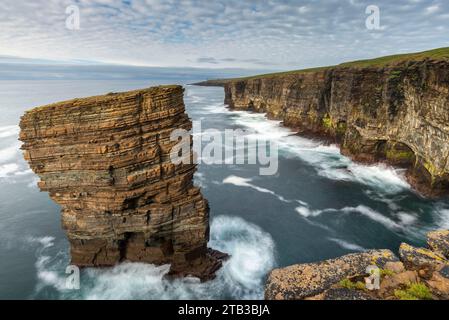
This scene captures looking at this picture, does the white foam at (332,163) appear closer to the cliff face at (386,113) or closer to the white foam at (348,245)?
the cliff face at (386,113)

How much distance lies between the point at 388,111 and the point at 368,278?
50.9 m

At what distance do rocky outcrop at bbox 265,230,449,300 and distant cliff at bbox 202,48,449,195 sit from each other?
118 feet

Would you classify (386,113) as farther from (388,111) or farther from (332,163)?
(332,163)

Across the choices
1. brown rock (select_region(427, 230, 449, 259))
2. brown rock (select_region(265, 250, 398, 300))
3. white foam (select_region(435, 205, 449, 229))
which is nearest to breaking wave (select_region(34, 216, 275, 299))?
brown rock (select_region(265, 250, 398, 300))

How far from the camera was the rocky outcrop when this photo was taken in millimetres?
9500

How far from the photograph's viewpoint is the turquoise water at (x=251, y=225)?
26.5 metres

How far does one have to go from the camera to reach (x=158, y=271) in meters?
27.3

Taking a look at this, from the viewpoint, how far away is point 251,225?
122ft

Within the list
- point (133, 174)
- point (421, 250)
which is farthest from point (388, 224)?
point (133, 174)

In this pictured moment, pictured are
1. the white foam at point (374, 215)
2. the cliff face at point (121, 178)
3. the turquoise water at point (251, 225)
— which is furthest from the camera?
the white foam at point (374, 215)

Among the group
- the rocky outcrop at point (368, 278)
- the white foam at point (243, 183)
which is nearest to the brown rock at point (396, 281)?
the rocky outcrop at point (368, 278)

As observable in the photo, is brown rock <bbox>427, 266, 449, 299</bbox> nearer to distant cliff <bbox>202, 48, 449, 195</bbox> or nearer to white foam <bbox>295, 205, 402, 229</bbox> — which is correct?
white foam <bbox>295, 205, 402, 229</bbox>

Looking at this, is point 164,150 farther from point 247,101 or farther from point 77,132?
point 247,101
